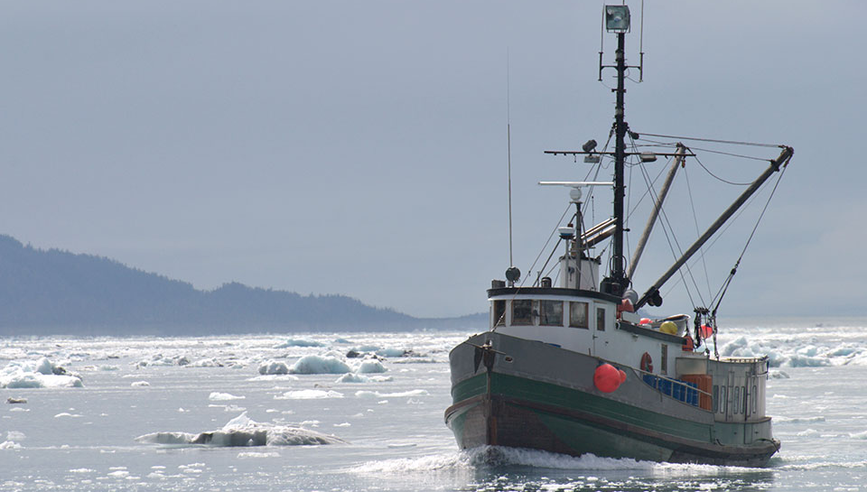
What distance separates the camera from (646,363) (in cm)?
2670

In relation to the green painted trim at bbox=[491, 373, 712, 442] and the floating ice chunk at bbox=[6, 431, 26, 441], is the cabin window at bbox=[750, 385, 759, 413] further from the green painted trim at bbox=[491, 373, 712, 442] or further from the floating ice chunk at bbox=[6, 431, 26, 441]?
the floating ice chunk at bbox=[6, 431, 26, 441]

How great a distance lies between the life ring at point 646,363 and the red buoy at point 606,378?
2.72 m

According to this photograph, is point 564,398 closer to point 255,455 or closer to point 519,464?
point 519,464

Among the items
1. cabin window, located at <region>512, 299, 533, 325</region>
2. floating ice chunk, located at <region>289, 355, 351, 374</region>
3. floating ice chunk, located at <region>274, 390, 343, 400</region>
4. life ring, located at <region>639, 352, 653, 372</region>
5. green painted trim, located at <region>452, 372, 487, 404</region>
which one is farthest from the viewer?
floating ice chunk, located at <region>289, 355, 351, 374</region>

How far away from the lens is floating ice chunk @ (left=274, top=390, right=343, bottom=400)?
4700cm

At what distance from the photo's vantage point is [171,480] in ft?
77.3

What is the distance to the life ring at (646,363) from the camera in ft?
87.2

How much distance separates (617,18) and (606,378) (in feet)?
35.6

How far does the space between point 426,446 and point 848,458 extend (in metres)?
10.6

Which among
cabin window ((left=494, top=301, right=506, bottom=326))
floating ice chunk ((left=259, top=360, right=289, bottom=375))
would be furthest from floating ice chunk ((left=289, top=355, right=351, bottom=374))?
cabin window ((left=494, top=301, right=506, bottom=326))

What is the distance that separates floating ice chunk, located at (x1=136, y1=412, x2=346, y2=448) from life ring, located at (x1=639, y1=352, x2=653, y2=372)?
8750 mm

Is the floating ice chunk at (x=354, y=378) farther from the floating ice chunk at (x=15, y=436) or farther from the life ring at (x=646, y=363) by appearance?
the life ring at (x=646, y=363)

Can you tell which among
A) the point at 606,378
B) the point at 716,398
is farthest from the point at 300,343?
the point at 606,378

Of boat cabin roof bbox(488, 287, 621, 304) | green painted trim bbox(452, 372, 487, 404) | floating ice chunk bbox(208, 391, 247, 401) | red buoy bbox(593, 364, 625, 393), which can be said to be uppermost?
boat cabin roof bbox(488, 287, 621, 304)
